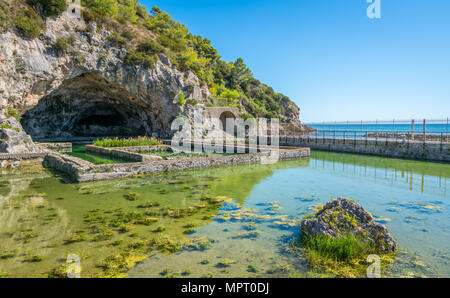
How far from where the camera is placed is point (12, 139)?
49.7 ft

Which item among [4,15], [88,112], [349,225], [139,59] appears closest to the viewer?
[349,225]

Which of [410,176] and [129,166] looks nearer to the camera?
[129,166]

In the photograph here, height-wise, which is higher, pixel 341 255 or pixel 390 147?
pixel 390 147

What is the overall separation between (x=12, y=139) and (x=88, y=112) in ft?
71.0

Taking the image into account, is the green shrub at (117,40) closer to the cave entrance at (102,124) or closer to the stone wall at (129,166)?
the cave entrance at (102,124)

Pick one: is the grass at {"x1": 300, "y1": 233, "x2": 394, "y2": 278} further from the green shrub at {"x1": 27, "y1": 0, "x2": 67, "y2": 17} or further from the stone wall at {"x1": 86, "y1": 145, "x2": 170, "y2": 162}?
the green shrub at {"x1": 27, "y1": 0, "x2": 67, "y2": 17}

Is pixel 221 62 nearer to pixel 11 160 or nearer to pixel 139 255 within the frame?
pixel 11 160

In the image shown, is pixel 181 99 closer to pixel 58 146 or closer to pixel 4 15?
pixel 58 146

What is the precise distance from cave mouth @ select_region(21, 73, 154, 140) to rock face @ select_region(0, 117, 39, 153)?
10.5 m

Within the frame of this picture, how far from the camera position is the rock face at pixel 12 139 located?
14.7m

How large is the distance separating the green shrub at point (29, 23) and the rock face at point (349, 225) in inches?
924

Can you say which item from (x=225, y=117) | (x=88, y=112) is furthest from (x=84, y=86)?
(x=225, y=117)
